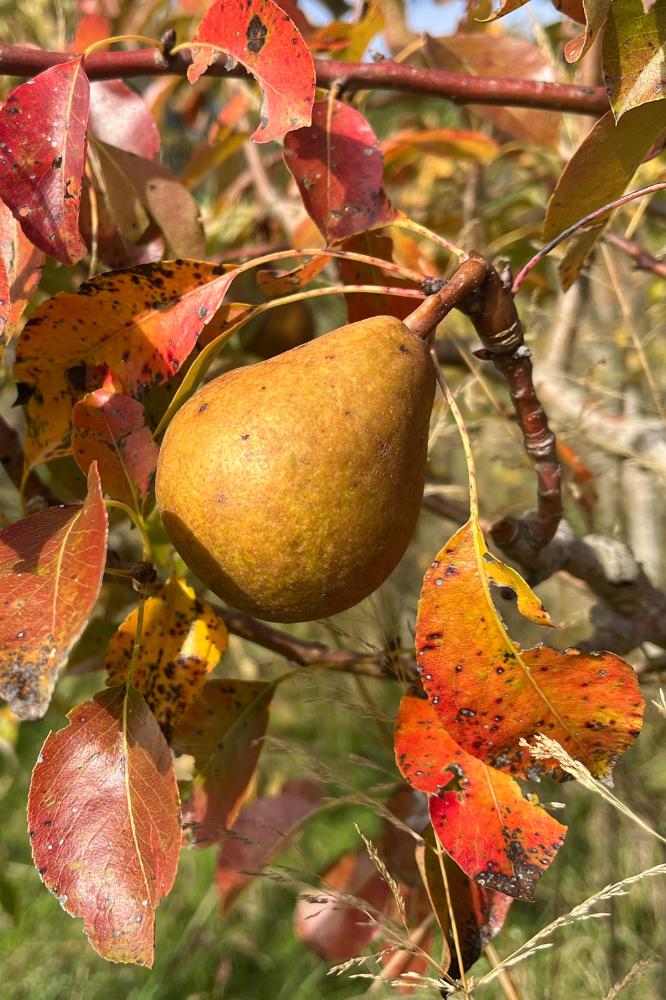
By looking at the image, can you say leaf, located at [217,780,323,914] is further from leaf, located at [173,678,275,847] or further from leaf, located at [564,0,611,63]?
leaf, located at [564,0,611,63]

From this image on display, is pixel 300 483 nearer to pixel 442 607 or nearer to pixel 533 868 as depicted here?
pixel 442 607

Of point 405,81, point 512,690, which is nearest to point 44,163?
point 405,81

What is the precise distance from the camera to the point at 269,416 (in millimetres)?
604

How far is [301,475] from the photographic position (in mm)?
594

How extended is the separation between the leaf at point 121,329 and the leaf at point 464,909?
46 cm

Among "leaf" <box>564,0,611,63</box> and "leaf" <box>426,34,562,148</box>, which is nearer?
"leaf" <box>564,0,611,63</box>

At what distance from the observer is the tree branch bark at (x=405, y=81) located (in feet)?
2.67

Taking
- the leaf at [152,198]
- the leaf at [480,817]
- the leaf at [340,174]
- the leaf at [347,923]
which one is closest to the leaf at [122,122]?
the leaf at [152,198]

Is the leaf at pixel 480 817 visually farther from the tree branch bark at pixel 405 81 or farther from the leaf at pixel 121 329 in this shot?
the tree branch bark at pixel 405 81

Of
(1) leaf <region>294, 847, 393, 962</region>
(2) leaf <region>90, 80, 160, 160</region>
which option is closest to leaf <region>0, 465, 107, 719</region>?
(2) leaf <region>90, 80, 160, 160</region>

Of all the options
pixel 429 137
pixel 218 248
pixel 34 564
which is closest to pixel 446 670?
pixel 34 564

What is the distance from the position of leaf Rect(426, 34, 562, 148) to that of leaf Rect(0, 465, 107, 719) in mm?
758

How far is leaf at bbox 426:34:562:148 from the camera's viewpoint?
1.06m

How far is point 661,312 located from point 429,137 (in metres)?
0.79
